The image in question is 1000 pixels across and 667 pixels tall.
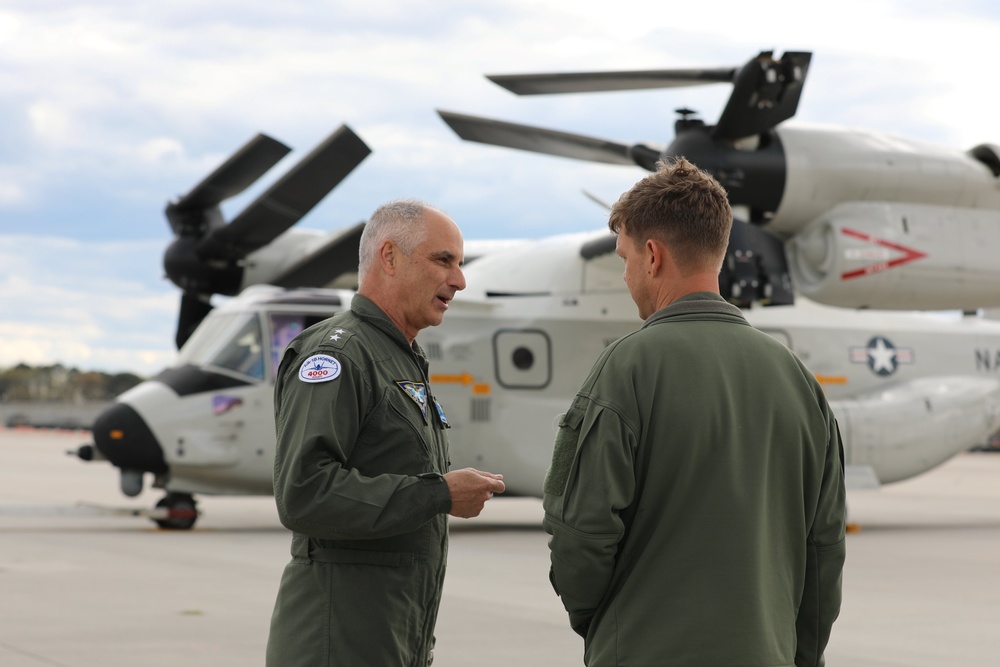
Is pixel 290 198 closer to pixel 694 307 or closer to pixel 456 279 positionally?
pixel 456 279

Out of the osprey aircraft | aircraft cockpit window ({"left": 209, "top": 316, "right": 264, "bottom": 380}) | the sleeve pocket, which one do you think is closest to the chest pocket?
the sleeve pocket

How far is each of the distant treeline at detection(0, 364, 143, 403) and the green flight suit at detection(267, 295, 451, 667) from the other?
256 feet

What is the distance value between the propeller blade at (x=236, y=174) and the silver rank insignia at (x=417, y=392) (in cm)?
1037

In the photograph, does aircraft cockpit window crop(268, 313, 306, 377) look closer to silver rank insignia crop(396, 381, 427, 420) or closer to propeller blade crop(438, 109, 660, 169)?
propeller blade crop(438, 109, 660, 169)

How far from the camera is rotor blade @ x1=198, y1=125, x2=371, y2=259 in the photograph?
39.1 ft

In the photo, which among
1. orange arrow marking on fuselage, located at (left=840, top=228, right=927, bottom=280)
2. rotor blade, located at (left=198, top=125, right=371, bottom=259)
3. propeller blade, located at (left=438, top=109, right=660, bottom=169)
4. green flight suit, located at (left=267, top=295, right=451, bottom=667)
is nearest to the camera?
green flight suit, located at (left=267, top=295, right=451, bottom=667)

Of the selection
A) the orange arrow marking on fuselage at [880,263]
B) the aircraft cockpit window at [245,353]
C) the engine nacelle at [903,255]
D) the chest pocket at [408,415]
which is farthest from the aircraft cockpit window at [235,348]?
the chest pocket at [408,415]

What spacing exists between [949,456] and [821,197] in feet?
14.2

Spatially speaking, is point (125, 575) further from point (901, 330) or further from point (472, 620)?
point (901, 330)

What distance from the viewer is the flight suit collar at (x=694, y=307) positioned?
90.4 inches

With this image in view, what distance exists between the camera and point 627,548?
7.27ft

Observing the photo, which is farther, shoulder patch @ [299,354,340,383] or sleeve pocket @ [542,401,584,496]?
shoulder patch @ [299,354,340,383]

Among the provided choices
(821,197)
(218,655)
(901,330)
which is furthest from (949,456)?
(218,655)

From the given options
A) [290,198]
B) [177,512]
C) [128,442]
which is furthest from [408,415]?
[290,198]
